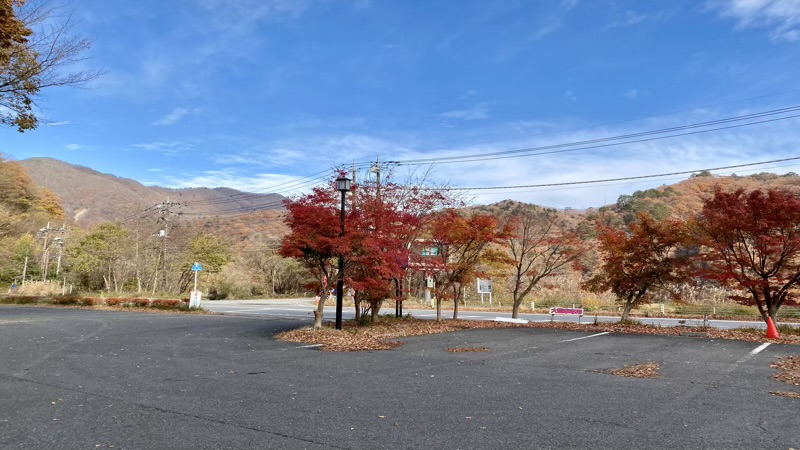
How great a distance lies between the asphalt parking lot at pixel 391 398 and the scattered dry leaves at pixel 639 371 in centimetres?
19

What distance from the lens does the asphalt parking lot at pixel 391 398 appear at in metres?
A: 4.20

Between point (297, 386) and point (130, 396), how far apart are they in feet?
6.50

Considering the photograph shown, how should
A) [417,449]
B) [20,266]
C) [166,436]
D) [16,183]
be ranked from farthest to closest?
[16,183], [20,266], [166,436], [417,449]

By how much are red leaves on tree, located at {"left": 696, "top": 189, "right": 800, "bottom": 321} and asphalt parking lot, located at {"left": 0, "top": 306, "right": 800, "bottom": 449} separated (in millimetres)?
2786

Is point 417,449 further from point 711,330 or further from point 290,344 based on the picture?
point 711,330

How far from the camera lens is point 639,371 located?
7.61m

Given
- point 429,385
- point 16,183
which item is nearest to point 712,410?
point 429,385

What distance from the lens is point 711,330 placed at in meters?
14.1

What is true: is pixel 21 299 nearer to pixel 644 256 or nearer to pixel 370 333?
pixel 370 333

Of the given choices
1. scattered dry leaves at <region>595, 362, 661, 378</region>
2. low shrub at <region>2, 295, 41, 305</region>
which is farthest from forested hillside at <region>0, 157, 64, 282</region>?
scattered dry leaves at <region>595, 362, 661, 378</region>

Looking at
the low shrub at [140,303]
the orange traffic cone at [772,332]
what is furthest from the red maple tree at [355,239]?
the low shrub at [140,303]

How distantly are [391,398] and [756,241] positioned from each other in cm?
1179

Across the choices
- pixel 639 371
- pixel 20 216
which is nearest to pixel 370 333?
pixel 639 371

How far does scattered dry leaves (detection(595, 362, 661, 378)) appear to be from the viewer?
7316 mm
